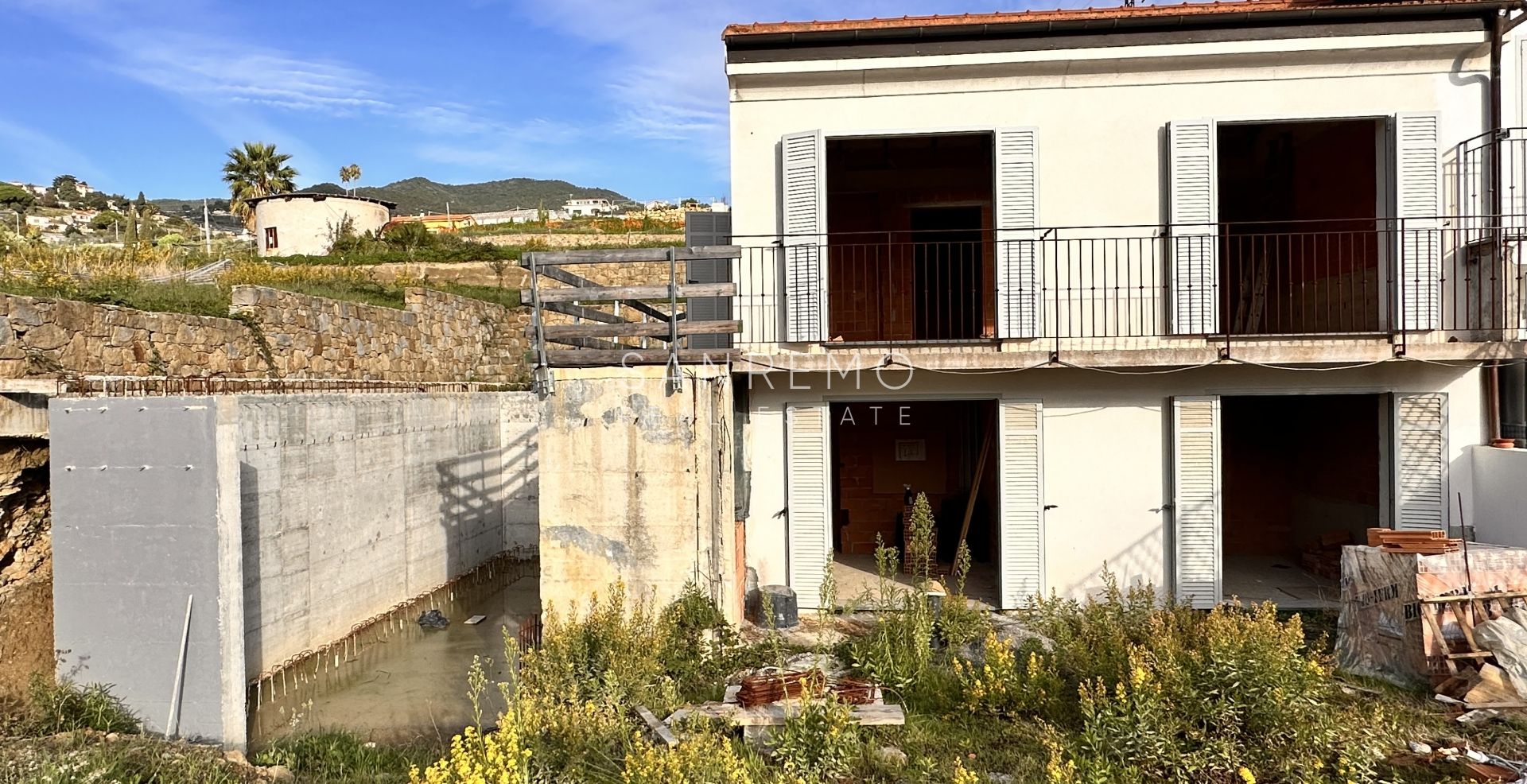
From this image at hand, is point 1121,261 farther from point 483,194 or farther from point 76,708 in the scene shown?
point 483,194

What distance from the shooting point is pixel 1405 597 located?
6.57 meters

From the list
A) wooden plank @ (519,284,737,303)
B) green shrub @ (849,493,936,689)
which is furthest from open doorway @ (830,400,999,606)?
wooden plank @ (519,284,737,303)

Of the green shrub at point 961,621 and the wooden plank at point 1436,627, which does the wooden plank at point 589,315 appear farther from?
the wooden plank at point 1436,627

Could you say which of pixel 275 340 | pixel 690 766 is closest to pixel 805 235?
pixel 690 766

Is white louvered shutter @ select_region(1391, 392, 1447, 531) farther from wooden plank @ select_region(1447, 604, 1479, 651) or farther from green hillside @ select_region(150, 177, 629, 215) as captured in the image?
green hillside @ select_region(150, 177, 629, 215)

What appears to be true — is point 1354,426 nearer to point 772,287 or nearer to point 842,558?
point 842,558

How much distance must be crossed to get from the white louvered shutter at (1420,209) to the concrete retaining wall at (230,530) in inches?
347

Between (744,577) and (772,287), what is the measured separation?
10.1 ft

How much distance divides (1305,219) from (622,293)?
366 inches

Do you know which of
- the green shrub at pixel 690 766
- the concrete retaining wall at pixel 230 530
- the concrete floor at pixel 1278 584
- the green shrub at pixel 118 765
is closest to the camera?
the green shrub at pixel 690 766

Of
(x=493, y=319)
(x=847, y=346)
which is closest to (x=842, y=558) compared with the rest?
(x=847, y=346)

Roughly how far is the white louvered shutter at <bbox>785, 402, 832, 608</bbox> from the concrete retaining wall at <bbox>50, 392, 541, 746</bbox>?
272cm

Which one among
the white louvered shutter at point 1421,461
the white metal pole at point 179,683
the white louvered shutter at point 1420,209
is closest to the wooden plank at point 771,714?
the white metal pole at point 179,683

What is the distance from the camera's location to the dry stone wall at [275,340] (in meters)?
7.54
